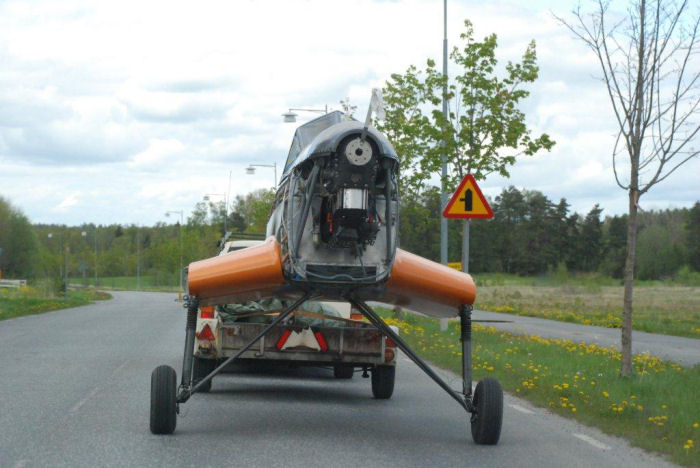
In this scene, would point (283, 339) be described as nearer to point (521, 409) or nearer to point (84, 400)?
point (84, 400)

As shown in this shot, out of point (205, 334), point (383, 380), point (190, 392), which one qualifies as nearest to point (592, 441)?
point (383, 380)

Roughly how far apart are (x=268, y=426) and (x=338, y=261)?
1.91 meters

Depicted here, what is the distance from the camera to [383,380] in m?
12.8

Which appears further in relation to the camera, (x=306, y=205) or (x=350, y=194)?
(x=306, y=205)

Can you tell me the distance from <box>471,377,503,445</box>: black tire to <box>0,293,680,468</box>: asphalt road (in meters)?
0.15

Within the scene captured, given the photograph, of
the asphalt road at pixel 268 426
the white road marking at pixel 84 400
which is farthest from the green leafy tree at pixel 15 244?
the white road marking at pixel 84 400

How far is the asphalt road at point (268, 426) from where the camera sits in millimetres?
8469

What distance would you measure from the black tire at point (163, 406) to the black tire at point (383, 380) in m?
3.81

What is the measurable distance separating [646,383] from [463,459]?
5.31 meters

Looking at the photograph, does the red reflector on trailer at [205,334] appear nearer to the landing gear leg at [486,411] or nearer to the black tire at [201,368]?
the black tire at [201,368]

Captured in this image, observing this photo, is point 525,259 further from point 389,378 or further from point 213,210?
point 389,378

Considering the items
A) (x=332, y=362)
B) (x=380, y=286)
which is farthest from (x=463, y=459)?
(x=332, y=362)

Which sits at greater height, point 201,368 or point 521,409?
point 201,368

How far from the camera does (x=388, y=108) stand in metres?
31.5
